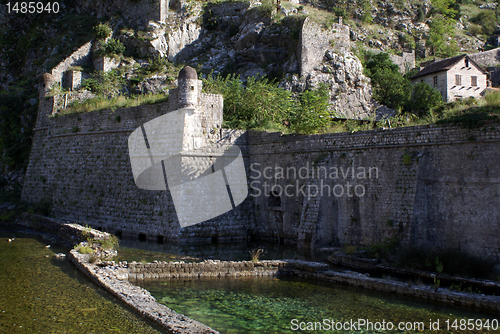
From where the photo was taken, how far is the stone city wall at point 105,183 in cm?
1794

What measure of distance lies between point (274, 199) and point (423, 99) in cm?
1848

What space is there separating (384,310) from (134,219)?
1257 cm

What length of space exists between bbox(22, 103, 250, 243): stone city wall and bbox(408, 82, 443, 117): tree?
18178 millimetres

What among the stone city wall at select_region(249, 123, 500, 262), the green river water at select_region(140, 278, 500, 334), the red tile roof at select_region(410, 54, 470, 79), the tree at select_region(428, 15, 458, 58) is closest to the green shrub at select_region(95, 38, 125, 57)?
the stone city wall at select_region(249, 123, 500, 262)

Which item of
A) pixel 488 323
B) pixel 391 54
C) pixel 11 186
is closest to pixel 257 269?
pixel 488 323

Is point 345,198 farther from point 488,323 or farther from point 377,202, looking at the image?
point 488,323

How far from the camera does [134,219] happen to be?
18.6 metres

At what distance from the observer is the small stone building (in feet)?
110

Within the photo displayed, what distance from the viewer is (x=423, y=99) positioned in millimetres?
30906

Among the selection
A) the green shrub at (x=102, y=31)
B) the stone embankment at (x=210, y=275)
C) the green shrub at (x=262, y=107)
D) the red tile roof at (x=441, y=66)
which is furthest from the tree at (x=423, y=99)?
the green shrub at (x=102, y=31)

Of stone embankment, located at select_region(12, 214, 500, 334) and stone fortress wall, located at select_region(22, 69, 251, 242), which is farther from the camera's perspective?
stone fortress wall, located at select_region(22, 69, 251, 242)

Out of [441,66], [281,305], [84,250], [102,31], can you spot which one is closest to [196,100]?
[84,250]

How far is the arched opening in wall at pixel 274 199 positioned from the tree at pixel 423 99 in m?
17.7

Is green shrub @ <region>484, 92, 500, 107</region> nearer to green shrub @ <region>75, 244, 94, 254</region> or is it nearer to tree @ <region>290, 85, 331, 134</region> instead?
tree @ <region>290, 85, 331, 134</region>
